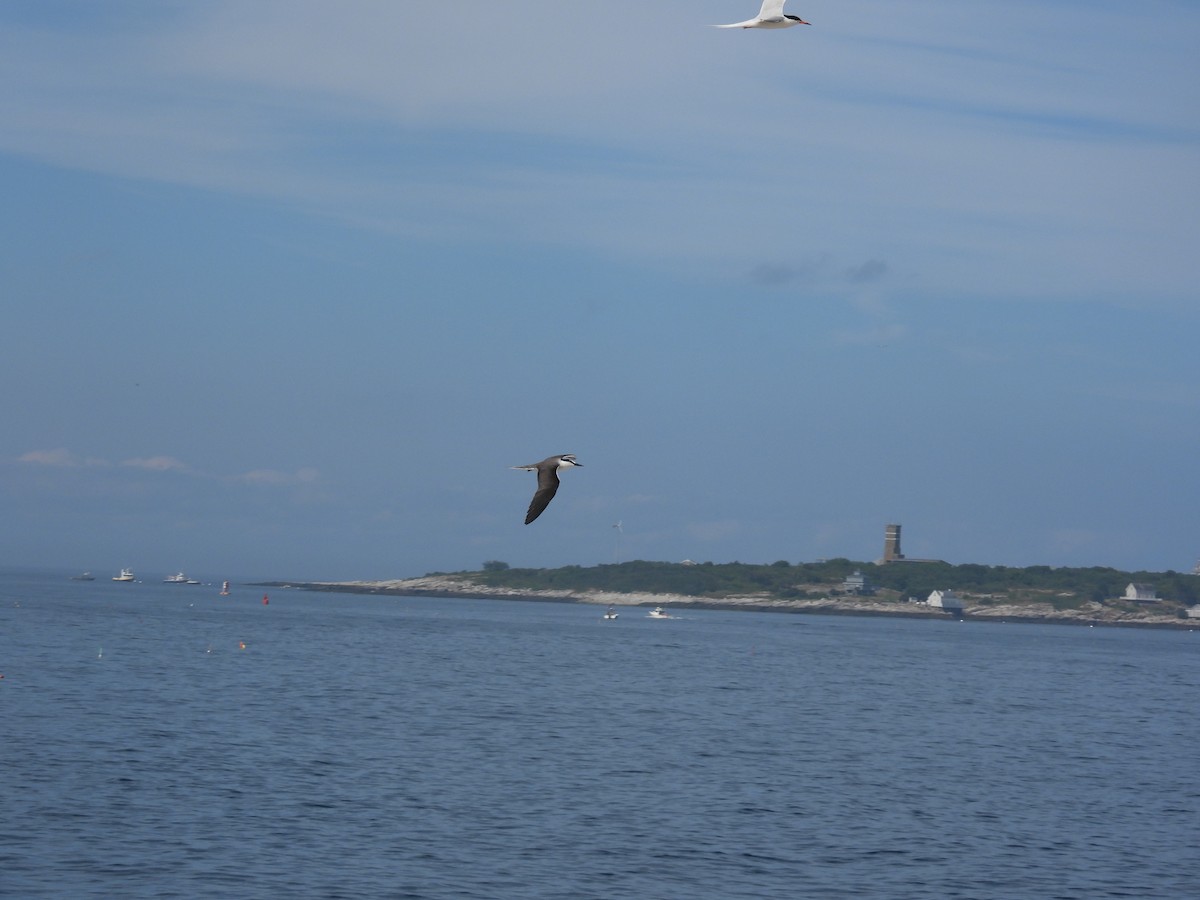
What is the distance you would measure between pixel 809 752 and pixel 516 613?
471 ft

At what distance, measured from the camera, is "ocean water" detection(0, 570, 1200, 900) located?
30344mm

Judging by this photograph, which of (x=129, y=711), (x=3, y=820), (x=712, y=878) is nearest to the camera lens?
(x=712, y=878)

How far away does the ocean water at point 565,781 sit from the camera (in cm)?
3034

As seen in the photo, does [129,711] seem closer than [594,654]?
Yes

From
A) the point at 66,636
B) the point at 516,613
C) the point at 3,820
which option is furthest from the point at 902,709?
the point at 516,613

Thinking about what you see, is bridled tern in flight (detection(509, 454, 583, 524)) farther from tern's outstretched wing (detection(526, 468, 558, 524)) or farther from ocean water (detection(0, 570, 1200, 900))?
ocean water (detection(0, 570, 1200, 900))

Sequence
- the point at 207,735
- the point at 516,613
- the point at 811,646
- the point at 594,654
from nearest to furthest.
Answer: the point at 207,735, the point at 594,654, the point at 811,646, the point at 516,613

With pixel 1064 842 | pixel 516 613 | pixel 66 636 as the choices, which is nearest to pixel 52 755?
pixel 1064 842

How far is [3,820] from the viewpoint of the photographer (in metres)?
32.5

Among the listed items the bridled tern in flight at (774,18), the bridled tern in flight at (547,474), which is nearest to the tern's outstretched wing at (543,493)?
the bridled tern in flight at (547,474)

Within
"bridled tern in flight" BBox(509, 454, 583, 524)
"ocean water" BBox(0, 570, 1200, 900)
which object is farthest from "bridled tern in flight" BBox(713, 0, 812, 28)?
"ocean water" BBox(0, 570, 1200, 900)

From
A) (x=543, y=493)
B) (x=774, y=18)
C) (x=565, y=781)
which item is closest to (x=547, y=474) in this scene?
(x=543, y=493)

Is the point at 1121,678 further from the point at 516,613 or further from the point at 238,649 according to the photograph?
the point at 516,613

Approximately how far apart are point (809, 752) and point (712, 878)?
20.7 meters
